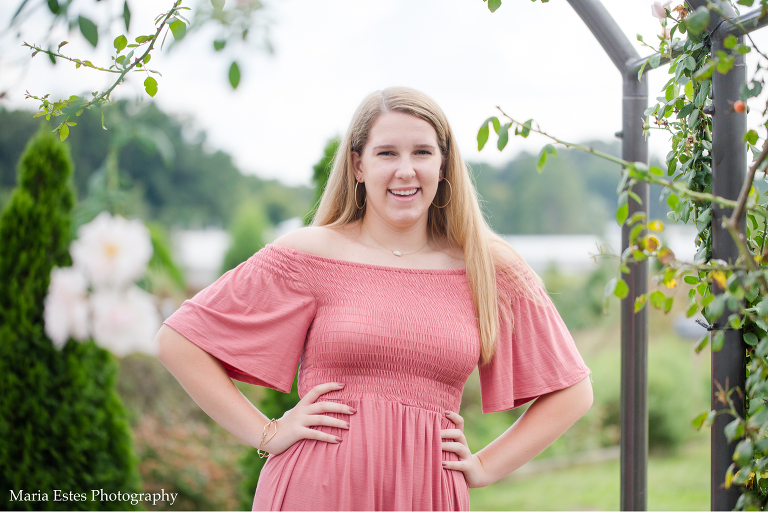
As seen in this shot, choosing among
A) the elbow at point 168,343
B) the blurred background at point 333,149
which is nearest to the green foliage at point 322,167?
the blurred background at point 333,149

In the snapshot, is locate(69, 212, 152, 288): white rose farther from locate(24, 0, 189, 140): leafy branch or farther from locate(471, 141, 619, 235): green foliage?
locate(471, 141, 619, 235): green foliage

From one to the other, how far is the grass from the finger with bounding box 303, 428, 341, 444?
441 centimetres

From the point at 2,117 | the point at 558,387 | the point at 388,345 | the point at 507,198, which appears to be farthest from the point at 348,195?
the point at 507,198

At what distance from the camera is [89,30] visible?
95 cm

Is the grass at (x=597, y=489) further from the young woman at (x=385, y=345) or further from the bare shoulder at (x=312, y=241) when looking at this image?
the bare shoulder at (x=312, y=241)

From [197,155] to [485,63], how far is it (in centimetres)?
922

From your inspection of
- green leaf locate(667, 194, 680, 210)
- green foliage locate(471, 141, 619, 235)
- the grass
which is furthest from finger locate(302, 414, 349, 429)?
green foliage locate(471, 141, 619, 235)

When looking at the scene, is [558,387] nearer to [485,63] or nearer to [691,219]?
[691,219]

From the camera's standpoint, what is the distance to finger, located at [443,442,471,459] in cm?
168

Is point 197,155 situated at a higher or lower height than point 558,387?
higher

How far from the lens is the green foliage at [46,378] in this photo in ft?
9.89

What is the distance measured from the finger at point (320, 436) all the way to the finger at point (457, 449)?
0.31 meters

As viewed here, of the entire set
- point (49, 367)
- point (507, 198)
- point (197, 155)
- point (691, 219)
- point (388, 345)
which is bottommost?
point (49, 367)

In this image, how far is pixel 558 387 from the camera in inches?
70.3
